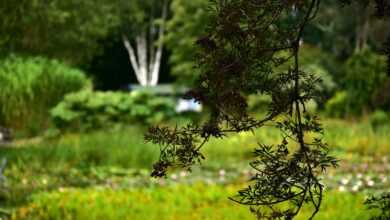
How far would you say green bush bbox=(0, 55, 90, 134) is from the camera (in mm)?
16812

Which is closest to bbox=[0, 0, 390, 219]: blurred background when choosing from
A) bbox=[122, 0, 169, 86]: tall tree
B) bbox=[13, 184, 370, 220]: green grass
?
bbox=[13, 184, 370, 220]: green grass

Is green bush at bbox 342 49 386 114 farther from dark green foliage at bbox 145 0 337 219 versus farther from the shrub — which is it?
dark green foliage at bbox 145 0 337 219

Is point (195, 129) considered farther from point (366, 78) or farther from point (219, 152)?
point (366, 78)

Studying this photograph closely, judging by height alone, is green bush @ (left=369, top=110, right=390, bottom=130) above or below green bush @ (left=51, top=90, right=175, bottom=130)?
→ below

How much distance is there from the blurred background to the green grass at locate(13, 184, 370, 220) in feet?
0.05

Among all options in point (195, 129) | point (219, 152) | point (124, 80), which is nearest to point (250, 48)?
point (195, 129)

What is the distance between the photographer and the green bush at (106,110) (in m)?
17.5

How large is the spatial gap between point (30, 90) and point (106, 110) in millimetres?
1745

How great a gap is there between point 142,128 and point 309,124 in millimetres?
14574

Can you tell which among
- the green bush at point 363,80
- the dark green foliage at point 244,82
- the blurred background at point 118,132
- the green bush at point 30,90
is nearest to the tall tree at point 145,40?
the blurred background at point 118,132

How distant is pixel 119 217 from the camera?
6711 millimetres

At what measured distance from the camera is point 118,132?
1503 cm

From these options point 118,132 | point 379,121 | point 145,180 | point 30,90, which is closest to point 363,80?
point 379,121

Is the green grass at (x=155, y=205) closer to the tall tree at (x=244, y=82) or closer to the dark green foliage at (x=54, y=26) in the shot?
the dark green foliage at (x=54, y=26)
